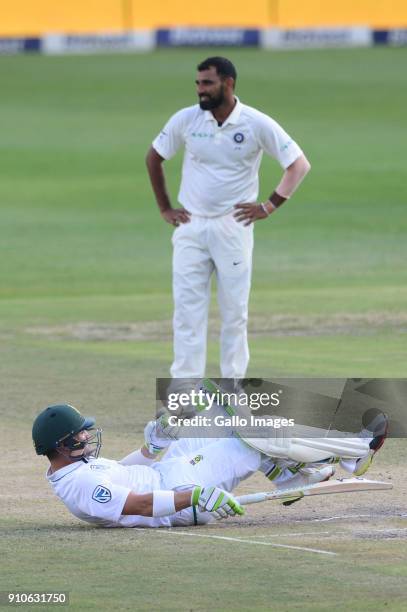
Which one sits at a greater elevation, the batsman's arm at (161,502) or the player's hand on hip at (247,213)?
the player's hand on hip at (247,213)

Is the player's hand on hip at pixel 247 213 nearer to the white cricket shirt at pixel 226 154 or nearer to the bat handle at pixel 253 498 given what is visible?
the white cricket shirt at pixel 226 154

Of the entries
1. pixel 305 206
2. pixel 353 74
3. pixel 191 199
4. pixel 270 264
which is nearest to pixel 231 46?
pixel 353 74

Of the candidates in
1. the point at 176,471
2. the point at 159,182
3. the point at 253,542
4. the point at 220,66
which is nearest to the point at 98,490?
the point at 176,471

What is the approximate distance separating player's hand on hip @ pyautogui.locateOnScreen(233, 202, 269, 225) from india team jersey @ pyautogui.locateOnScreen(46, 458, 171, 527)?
2.76 metres

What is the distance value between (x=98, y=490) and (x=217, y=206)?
306 centimetres

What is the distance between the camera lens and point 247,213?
11.1m

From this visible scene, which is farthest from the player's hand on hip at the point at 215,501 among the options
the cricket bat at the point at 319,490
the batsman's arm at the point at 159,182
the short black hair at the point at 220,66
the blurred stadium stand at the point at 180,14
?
the blurred stadium stand at the point at 180,14

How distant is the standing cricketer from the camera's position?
11.0 meters

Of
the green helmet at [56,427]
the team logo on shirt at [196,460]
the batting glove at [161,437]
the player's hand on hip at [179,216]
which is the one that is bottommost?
the batting glove at [161,437]

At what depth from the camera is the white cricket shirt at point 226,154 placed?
1103 cm

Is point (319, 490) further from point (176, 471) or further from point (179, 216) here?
point (179, 216)

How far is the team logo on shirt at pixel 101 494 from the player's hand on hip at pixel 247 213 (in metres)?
3.04

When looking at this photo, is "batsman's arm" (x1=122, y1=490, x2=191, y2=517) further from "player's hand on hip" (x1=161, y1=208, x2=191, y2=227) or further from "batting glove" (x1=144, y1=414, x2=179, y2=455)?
"player's hand on hip" (x1=161, y1=208, x2=191, y2=227)

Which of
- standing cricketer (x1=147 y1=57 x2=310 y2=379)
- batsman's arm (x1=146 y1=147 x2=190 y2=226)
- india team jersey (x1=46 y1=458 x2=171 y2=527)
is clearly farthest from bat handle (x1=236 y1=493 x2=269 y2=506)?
batsman's arm (x1=146 y1=147 x2=190 y2=226)
